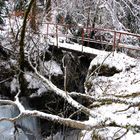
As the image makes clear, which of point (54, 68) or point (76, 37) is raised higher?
point (76, 37)

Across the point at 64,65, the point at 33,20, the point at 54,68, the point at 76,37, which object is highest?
the point at 33,20

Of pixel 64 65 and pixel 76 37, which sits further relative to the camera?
pixel 76 37

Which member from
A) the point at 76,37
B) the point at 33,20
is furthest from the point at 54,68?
the point at 76,37

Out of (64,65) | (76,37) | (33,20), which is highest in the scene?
(33,20)

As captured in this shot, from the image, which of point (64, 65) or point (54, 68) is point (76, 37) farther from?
point (54, 68)

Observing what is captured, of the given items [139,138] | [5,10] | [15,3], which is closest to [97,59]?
[139,138]

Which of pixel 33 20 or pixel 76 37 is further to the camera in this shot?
pixel 76 37

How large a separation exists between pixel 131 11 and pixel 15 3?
6072 millimetres

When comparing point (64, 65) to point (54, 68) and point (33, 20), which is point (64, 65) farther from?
point (33, 20)

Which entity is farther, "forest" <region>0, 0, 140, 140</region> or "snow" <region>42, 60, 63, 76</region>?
"snow" <region>42, 60, 63, 76</region>

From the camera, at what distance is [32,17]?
15625mm

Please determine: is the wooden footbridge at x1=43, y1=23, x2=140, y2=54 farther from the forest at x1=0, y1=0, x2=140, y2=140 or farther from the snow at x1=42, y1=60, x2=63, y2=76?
the snow at x1=42, y1=60, x2=63, y2=76

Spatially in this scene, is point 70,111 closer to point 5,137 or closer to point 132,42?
point 5,137

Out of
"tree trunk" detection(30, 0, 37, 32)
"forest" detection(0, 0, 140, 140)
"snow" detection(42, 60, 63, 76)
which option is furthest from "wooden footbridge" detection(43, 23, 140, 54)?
"snow" detection(42, 60, 63, 76)
